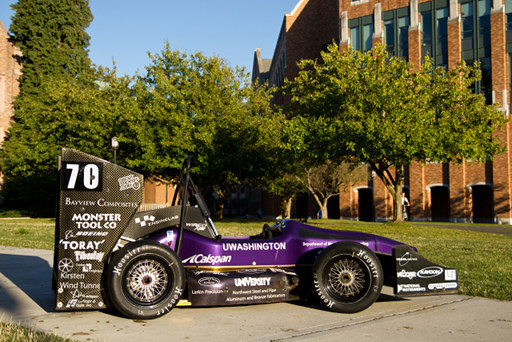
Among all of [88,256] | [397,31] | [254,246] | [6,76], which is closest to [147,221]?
[88,256]

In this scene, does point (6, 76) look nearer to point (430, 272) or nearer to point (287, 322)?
point (287, 322)

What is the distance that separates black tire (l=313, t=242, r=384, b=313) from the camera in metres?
4.84

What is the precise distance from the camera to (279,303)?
17.5 ft

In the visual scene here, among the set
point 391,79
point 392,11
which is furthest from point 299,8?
point 391,79

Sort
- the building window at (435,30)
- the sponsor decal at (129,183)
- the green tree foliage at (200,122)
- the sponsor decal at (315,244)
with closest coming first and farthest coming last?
the sponsor decal at (129,183), the sponsor decal at (315,244), the green tree foliage at (200,122), the building window at (435,30)

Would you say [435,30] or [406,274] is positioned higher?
[435,30]

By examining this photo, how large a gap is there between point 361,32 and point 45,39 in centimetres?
3110

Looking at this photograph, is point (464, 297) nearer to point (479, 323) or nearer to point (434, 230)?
point (479, 323)

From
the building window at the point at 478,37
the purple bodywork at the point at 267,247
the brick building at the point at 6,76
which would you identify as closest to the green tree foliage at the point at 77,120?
the brick building at the point at 6,76

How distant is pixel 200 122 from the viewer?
24.8 meters

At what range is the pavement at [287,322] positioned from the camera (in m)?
3.92

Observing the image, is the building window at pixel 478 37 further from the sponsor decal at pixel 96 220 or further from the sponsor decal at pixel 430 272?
the sponsor decal at pixel 96 220

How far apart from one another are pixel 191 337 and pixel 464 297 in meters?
3.68

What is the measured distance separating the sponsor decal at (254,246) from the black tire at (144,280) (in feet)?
2.31
